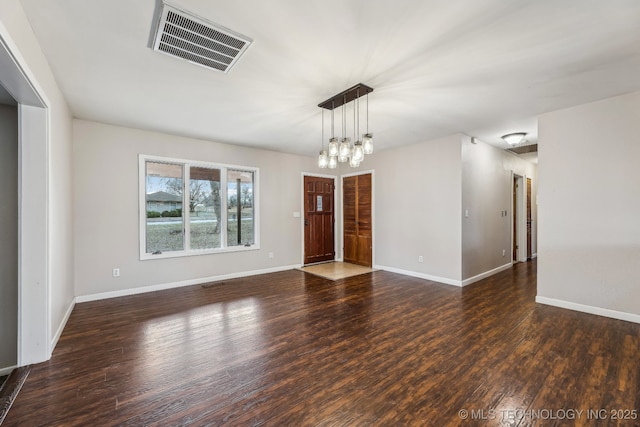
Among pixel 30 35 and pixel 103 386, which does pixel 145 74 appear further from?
pixel 103 386

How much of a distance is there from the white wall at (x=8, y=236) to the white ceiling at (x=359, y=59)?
2.16ft

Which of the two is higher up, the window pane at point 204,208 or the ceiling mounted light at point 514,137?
the ceiling mounted light at point 514,137

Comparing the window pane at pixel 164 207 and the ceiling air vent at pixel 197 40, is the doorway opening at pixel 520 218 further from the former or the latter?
the window pane at pixel 164 207

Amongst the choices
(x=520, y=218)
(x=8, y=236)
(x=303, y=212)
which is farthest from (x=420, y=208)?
(x=8, y=236)

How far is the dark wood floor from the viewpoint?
1.72 m

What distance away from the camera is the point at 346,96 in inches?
116

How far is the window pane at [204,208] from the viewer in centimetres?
475

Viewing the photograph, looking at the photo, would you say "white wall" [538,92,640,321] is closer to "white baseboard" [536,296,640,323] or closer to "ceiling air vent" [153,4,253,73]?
"white baseboard" [536,296,640,323]

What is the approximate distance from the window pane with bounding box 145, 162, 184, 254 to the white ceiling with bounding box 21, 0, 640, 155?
0.92 meters

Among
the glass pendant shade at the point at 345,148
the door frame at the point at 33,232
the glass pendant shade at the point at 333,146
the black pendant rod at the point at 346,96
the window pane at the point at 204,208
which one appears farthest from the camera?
the window pane at the point at 204,208

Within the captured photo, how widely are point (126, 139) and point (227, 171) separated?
1.59m

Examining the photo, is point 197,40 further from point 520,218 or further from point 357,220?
point 520,218

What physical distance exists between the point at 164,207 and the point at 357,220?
12.6 feet

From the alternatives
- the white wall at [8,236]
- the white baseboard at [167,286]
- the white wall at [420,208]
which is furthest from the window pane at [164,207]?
the white wall at [420,208]
